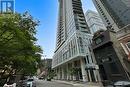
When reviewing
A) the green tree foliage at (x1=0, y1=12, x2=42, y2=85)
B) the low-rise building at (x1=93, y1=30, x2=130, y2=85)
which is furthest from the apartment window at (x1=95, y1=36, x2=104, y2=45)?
the green tree foliage at (x1=0, y1=12, x2=42, y2=85)

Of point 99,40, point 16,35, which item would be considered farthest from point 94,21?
point 16,35

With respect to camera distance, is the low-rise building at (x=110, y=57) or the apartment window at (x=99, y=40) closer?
the low-rise building at (x=110, y=57)

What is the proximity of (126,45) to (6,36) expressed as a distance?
84.3 feet

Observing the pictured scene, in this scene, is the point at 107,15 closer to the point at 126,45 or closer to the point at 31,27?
the point at 126,45

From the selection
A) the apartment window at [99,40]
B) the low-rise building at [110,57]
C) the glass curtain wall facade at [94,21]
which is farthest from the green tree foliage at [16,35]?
the glass curtain wall facade at [94,21]

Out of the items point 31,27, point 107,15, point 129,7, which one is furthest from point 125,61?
point 107,15

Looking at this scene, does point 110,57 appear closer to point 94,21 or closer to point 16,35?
point 16,35

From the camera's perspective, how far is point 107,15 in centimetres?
9088

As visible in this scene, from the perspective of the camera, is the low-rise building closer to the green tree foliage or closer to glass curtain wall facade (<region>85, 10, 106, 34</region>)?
the green tree foliage

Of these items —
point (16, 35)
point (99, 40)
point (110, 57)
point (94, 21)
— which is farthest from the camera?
point (94, 21)

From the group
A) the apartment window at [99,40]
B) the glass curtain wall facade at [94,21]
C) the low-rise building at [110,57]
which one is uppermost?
the glass curtain wall facade at [94,21]

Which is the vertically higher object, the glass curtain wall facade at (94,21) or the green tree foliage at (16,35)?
the glass curtain wall facade at (94,21)

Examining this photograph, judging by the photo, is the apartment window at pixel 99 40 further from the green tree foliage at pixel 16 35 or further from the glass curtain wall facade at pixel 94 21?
the glass curtain wall facade at pixel 94 21

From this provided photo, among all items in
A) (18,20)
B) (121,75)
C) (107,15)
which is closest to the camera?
(18,20)
